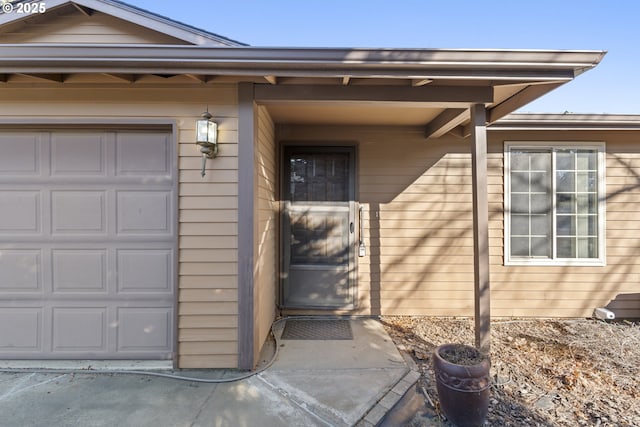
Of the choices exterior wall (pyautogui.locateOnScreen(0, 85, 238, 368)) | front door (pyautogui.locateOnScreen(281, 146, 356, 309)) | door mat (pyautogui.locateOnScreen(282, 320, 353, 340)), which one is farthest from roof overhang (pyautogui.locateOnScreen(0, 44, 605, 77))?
door mat (pyautogui.locateOnScreen(282, 320, 353, 340))

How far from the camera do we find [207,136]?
246cm

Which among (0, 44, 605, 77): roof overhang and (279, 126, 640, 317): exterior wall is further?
(279, 126, 640, 317): exterior wall

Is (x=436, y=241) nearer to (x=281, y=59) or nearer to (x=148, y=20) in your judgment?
(x=281, y=59)

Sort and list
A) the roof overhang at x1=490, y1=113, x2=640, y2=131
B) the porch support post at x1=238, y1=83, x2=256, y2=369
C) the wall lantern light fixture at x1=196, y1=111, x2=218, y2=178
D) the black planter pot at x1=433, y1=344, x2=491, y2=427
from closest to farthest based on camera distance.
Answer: the black planter pot at x1=433, y1=344, x2=491, y2=427
the wall lantern light fixture at x1=196, y1=111, x2=218, y2=178
the porch support post at x1=238, y1=83, x2=256, y2=369
the roof overhang at x1=490, y1=113, x2=640, y2=131

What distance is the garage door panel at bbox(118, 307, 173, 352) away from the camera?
269 centimetres

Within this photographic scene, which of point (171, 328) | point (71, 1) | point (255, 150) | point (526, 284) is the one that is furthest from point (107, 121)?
point (526, 284)

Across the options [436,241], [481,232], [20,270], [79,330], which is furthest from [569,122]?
[20,270]

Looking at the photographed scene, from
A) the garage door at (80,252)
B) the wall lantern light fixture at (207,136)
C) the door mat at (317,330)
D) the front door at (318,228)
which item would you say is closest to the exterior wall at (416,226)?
the front door at (318,228)

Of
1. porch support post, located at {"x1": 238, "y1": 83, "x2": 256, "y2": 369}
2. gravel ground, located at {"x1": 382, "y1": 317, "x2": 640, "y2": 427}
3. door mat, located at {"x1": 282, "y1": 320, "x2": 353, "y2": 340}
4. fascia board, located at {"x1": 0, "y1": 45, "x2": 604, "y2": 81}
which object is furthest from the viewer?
door mat, located at {"x1": 282, "y1": 320, "x2": 353, "y2": 340}

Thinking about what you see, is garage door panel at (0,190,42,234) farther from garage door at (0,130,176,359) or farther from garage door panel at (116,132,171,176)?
garage door panel at (116,132,171,176)

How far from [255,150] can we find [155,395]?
2.06 meters

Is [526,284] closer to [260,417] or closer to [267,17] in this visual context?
[260,417]

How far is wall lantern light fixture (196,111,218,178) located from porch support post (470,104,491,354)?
2246mm

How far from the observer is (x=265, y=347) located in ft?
9.96
